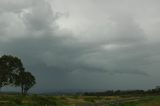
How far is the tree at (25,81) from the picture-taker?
12838 cm

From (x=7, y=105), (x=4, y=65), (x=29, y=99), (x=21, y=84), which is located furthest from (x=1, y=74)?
(x=7, y=105)

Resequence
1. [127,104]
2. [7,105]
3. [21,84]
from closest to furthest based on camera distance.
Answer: [7,105]
[127,104]
[21,84]

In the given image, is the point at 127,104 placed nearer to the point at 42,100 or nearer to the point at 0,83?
the point at 42,100

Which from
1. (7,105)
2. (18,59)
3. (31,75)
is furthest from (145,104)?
(31,75)

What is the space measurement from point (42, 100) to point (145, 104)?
26.6 m

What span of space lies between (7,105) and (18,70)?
4701cm

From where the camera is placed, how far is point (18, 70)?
414 feet

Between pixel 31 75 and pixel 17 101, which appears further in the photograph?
pixel 31 75

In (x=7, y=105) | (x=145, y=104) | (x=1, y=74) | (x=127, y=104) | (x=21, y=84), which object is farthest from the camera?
(x=21, y=84)

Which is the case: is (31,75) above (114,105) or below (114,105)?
above

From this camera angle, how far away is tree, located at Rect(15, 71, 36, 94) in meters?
128

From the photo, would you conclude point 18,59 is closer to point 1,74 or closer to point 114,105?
point 1,74

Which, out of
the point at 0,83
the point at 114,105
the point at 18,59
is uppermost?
the point at 18,59

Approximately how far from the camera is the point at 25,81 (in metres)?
135
